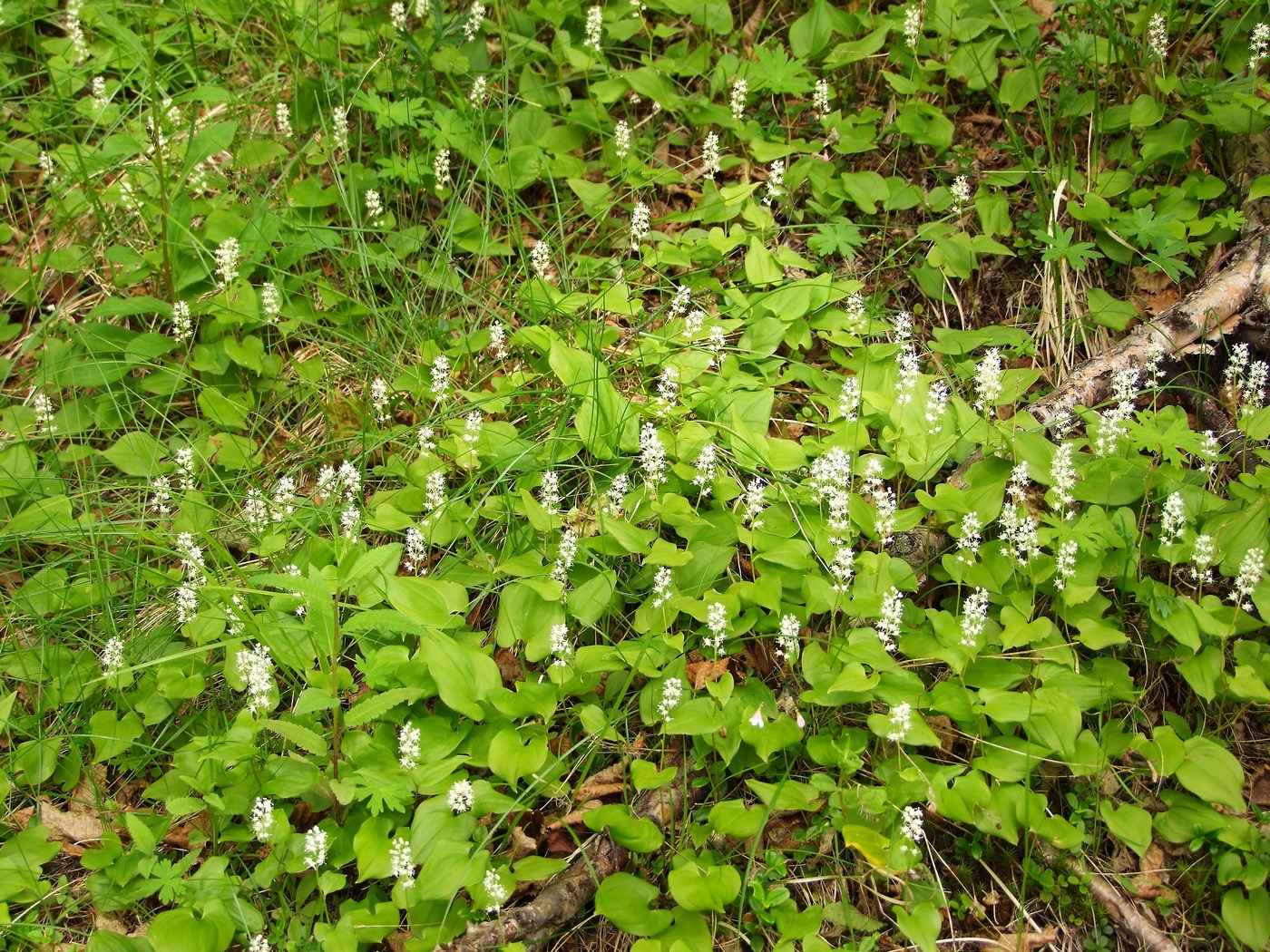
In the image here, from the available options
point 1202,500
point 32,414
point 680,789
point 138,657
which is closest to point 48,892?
point 138,657

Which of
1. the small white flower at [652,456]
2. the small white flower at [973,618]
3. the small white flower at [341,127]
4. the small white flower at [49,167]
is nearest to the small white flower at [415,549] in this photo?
the small white flower at [652,456]

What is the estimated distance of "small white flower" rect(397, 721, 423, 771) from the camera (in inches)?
100

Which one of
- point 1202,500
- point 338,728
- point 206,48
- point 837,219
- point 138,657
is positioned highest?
point 206,48

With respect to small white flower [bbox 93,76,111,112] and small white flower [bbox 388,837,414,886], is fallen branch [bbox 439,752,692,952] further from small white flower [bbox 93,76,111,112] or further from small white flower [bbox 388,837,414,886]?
small white flower [bbox 93,76,111,112]

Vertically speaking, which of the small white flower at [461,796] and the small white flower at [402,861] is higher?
the small white flower at [461,796]

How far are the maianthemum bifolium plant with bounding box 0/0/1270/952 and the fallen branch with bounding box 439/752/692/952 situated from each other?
0.16 ft

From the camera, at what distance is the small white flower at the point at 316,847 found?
2.44m

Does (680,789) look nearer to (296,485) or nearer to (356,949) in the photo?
(356,949)

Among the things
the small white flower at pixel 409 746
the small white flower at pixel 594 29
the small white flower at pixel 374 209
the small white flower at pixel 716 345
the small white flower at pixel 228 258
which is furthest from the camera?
the small white flower at pixel 594 29

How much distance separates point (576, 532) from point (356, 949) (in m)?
1.38

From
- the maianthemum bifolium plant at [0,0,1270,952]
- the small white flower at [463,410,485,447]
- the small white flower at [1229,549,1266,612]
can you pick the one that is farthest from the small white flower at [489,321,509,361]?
the small white flower at [1229,549,1266,612]

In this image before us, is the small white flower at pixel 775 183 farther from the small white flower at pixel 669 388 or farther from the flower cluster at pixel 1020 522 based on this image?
the flower cluster at pixel 1020 522

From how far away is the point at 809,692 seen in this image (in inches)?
105

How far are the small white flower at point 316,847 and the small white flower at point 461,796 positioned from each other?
34 centimetres
